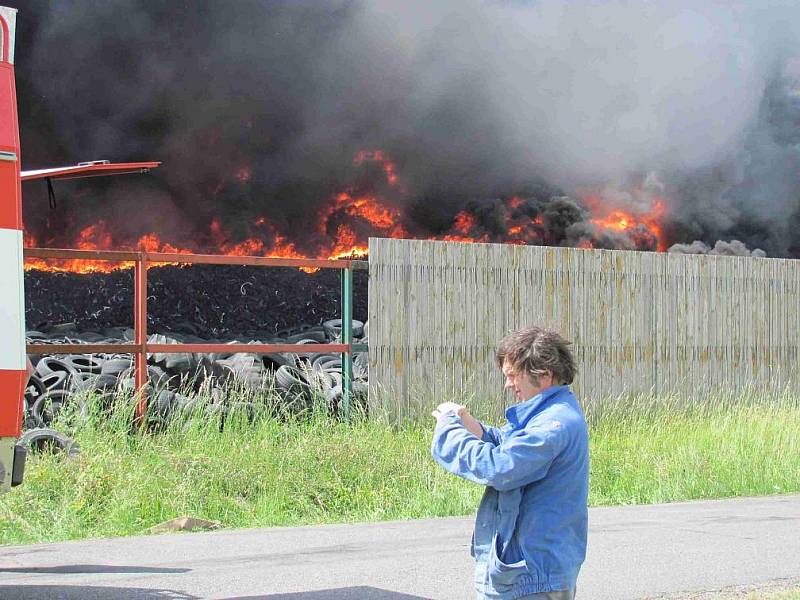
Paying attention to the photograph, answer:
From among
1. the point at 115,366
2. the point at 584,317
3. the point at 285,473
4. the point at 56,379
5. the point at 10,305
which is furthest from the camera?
the point at 584,317

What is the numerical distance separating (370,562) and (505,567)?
374cm

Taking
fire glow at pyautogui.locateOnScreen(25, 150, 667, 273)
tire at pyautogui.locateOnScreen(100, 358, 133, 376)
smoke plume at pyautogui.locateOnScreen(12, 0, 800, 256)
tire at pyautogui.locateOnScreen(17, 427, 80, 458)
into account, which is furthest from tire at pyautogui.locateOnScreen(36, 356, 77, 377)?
smoke plume at pyautogui.locateOnScreen(12, 0, 800, 256)

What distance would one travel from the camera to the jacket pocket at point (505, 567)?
414 cm

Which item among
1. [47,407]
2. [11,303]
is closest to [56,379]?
[47,407]

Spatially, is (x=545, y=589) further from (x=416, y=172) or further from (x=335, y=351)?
(x=416, y=172)

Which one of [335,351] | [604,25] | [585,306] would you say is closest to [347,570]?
[335,351]

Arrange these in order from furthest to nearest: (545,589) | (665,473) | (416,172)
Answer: (416,172), (665,473), (545,589)

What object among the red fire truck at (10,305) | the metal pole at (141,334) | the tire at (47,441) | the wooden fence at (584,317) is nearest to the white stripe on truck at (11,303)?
the red fire truck at (10,305)

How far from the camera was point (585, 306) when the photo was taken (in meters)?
15.8

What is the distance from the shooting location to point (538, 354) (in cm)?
430

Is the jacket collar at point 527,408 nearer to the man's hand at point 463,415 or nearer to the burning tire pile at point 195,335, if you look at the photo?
the man's hand at point 463,415

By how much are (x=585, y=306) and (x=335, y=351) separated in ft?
12.8

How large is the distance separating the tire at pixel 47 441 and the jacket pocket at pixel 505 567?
7283 millimetres

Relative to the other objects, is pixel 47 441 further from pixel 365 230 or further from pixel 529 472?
pixel 365 230
